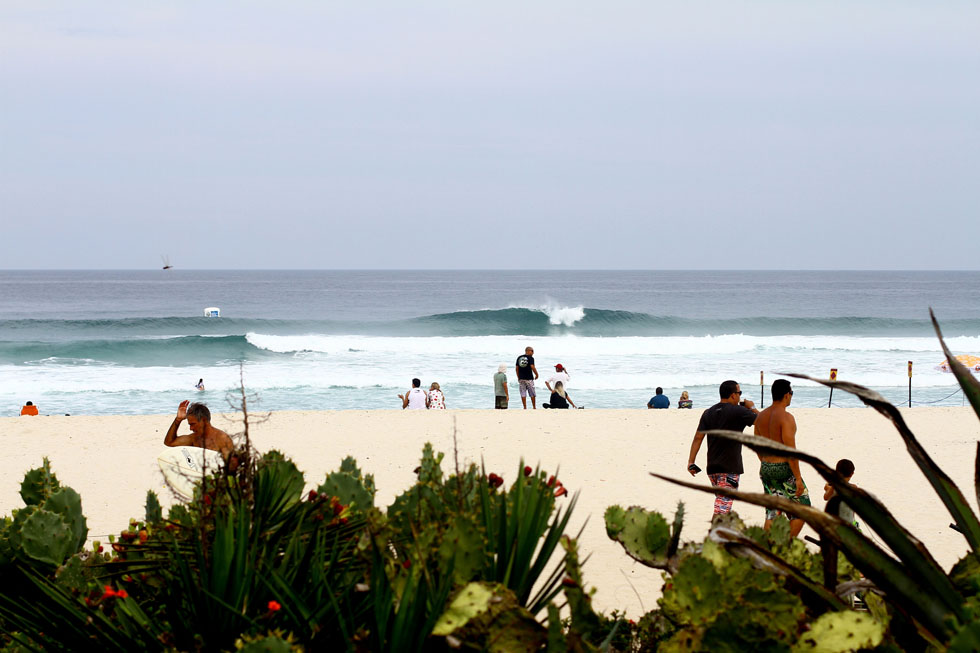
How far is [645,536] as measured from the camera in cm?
276

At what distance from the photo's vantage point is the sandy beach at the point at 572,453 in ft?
29.1

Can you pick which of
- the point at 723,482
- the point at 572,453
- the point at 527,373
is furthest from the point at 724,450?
the point at 527,373

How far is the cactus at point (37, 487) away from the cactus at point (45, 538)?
2.59 ft

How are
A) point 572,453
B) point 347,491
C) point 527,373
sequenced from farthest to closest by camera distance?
1. point 527,373
2. point 572,453
3. point 347,491

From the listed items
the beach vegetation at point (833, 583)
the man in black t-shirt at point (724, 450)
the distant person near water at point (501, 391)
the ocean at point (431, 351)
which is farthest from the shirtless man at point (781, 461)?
the distant person near water at point (501, 391)

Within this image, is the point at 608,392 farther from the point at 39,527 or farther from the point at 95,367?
the point at 39,527

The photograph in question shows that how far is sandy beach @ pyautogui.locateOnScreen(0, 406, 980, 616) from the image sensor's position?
888 cm

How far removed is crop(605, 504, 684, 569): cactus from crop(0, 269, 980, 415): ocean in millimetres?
3488

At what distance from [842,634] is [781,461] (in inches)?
189

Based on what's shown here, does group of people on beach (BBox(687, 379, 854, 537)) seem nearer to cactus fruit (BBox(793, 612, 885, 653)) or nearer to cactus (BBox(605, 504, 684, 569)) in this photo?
cactus (BBox(605, 504, 684, 569))

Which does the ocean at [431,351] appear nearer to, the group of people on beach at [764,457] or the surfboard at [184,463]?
the surfboard at [184,463]

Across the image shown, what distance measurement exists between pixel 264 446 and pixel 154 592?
420 inches

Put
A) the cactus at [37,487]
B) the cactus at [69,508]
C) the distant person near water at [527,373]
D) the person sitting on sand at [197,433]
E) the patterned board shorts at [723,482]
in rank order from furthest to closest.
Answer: the distant person near water at [527,373], the patterned board shorts at [723,482], the person sitting on sand at [197,433], the cactus at [37,487], the cactus at [69,508]

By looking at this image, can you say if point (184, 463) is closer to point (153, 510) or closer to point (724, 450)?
point (153, 510)
